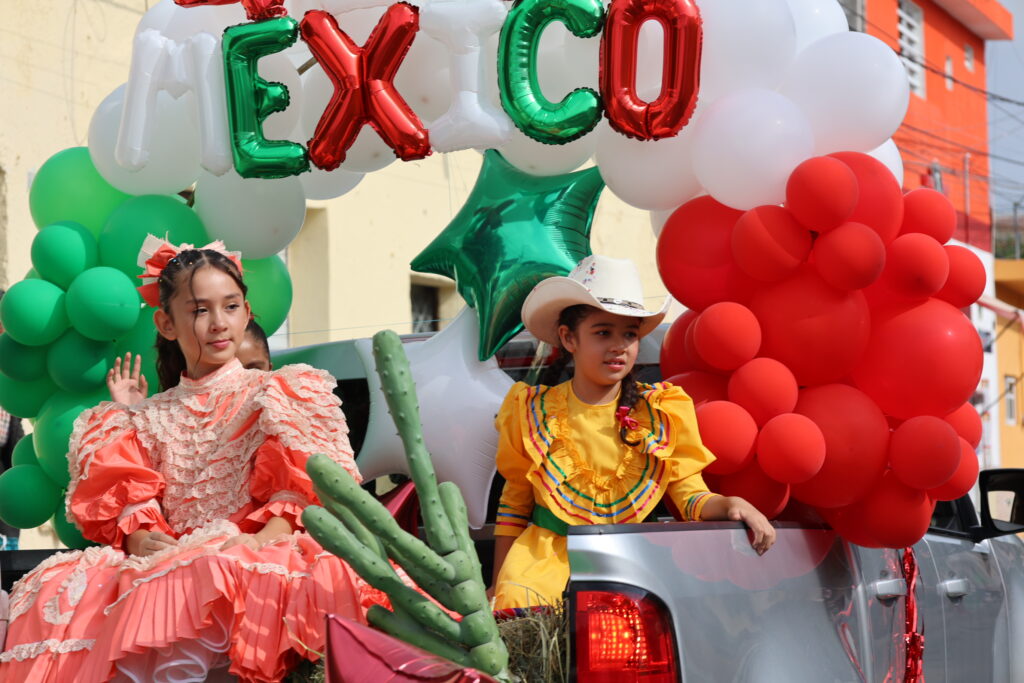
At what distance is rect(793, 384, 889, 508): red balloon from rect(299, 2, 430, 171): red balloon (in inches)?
61.0

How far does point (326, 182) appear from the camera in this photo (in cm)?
532

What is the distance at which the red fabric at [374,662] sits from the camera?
247 cm

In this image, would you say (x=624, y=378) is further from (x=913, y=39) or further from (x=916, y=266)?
(x=913, y=39)

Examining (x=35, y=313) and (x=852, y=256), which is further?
(x=35, y=313)

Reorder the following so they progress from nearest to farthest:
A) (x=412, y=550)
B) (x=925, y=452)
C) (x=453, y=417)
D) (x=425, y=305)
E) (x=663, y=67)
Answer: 1. (x=412, y=550)
2. (x=925, y=452)
3. (x=663, y=67)
4. (x=453, y=417)
5. (x=425, y=305)

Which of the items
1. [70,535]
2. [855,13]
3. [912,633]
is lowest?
[912,633]

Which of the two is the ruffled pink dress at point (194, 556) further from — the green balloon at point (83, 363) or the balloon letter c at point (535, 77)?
the green balloon at point (83, 363)

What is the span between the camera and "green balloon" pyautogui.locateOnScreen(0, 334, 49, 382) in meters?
5.31

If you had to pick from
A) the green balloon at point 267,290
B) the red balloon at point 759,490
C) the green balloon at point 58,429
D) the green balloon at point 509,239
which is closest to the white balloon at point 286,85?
the green balloon at point 267,290

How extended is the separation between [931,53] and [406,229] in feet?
48.1

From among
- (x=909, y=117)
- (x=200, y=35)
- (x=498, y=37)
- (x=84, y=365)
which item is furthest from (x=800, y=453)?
(x=909, y=117)

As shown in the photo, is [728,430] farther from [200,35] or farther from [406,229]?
[406,229]

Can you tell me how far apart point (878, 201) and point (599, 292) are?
30.7 inches

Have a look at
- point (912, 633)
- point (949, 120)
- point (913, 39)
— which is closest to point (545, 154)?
point (912, 633)
